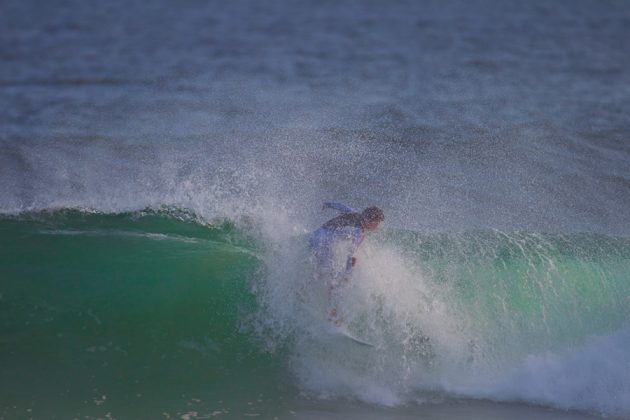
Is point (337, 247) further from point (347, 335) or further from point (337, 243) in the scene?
point (347, 335)

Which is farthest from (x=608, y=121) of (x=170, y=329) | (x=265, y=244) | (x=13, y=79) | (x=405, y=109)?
(x=13, y=79)

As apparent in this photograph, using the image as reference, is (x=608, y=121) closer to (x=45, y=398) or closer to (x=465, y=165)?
(x=465, y=165)

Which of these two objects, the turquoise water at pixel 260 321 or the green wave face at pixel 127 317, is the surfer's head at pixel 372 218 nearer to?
the turquoise water at pixel 260 321

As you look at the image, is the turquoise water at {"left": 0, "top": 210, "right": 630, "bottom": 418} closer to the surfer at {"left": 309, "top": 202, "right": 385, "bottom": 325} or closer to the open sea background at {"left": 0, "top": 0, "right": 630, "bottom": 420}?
the open sea background at {"left": 0, "top": 0, "right": 630, "bottom": 420}

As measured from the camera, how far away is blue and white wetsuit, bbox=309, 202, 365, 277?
8438 millimetres

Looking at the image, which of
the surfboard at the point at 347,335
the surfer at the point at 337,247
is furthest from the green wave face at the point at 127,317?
the surfer at the point at 337,247

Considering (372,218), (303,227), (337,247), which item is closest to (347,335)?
(337,247)

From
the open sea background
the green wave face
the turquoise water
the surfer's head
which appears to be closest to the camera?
the green wave face

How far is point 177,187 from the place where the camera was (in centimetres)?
1171

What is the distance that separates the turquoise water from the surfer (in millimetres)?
190

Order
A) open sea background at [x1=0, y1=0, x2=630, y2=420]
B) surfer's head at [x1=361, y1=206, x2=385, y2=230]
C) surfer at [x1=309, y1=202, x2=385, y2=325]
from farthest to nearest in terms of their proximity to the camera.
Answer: surfer's head at [x1=361, y1=206, x2=385, y2=230] → surfer at [x1=309, y1=202, x2=385, y2=325] → open sea background at [x1=0, y1=0, x2=630, y2=420]

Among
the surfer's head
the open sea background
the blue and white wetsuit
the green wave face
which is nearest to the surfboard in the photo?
the open sea background

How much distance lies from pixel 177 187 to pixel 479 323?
4959 mm

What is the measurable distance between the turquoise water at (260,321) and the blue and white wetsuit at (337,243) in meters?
0.23
